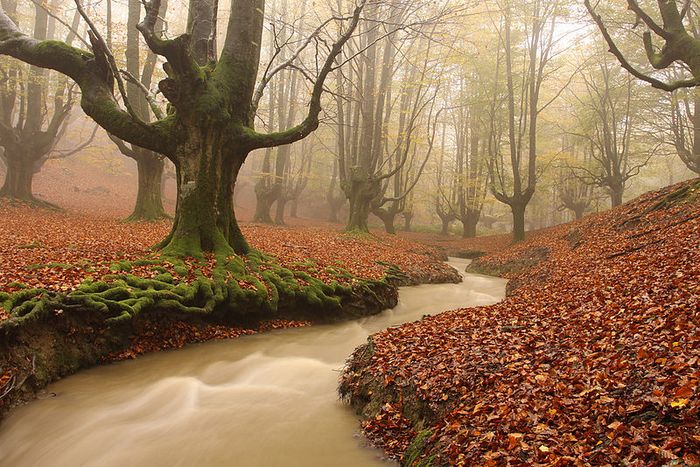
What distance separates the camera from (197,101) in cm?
845

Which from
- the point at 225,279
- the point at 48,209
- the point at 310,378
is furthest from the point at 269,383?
the point at 48,209

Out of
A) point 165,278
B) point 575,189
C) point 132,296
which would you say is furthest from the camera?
point 575,189

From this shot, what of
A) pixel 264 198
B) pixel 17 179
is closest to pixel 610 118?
pixel 264 198

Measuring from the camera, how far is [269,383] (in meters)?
6.00

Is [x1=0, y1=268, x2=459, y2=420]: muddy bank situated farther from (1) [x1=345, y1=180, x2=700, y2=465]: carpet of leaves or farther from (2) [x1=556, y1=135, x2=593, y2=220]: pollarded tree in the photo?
(2) [x1=556, y1=135, x2=593, y2=220]: pollarded tree

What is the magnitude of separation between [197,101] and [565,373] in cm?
803

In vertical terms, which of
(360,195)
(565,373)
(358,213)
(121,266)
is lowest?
(565,373)

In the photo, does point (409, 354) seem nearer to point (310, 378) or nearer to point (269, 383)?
point (310, 378)

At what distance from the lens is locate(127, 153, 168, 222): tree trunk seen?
16172 millimetres

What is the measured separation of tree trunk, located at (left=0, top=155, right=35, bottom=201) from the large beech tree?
12348 millimetres

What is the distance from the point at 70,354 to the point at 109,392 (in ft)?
3.10

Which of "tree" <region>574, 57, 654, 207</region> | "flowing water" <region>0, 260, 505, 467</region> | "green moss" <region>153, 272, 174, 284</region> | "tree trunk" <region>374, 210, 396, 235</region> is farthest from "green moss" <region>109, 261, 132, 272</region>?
"tree" <region>574, 57, 654, 207</region>

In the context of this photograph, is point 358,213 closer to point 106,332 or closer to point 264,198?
point 264,198

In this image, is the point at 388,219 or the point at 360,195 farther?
the point at 388,219
